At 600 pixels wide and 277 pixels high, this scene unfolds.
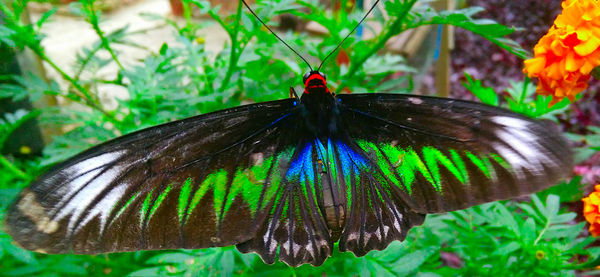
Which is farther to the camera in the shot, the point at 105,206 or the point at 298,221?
the point at 298,221

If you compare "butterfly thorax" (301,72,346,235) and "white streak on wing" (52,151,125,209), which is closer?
"white streak on wing" (52,151,125,209)

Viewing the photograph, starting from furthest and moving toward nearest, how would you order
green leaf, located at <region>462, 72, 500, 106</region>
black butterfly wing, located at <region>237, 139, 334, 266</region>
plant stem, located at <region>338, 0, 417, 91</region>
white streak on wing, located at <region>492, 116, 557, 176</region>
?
green leaf, located at <region>462, 72, 500, 106</region> < plant stem, located at <region>338, 0, 417, 91</region> < black butterfly wing, located at <region>237, 139, 334, 266</region> < white streak on wing, located at <region>492, 116, 557, 176</region>

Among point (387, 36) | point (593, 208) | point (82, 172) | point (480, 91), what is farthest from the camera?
point (480, 91)

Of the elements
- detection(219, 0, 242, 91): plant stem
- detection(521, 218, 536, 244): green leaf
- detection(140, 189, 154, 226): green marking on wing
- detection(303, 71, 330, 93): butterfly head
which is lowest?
detection(521, 218, 536, 244): green leaf

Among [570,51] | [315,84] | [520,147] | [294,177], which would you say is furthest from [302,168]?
[570,51]

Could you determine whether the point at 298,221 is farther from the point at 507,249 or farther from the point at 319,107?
the point at 507,249

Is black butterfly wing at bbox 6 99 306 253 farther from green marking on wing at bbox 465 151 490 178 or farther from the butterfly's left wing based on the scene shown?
green marking on wing at bbox 465 151 490 178

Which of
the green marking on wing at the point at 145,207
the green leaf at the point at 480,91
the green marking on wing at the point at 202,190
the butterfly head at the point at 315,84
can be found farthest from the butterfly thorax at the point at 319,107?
the green leaf at the point at 480,91

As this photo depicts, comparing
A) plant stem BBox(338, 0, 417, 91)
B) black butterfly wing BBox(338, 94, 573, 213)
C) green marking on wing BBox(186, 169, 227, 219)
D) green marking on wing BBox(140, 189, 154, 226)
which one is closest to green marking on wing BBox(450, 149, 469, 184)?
black butterfly wing BBox(338, 94, 573, 213)

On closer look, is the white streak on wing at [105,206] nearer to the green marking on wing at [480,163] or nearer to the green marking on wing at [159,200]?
the green marking on wing at [159,200]
